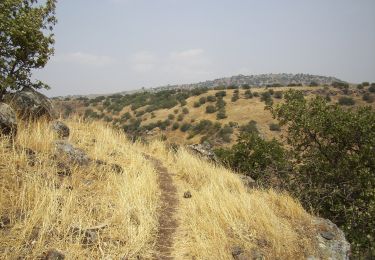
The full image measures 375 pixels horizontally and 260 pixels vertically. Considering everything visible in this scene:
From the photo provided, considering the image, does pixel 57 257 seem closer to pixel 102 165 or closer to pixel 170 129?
pixel 102 165

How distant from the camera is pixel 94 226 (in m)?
4.81

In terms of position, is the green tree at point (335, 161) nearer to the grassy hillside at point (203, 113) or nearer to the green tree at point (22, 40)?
the green tree at point (22, 40)

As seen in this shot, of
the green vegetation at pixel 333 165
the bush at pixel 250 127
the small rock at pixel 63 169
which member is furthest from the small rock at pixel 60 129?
the bush at pixel 250 127

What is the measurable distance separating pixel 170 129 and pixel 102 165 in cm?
3448

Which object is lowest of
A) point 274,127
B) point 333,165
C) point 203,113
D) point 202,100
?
point 274,127

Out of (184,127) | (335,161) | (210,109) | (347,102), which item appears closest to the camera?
(335,161)

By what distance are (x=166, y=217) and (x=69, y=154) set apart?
2.74m

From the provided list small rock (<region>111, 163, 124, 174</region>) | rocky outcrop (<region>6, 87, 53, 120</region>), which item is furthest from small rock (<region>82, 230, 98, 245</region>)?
rocky outcrop (<region>6, 87, 53, 120</region>)

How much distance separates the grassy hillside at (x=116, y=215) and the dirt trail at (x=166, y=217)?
10cm

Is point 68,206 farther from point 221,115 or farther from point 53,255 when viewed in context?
point 221,115

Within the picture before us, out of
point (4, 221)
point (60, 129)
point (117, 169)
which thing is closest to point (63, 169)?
point (117, 169)

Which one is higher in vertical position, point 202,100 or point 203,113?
point 202,100

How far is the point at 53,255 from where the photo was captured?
3.90 meters

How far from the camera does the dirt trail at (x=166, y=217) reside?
197 inches
